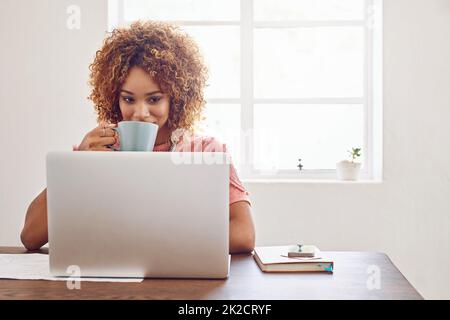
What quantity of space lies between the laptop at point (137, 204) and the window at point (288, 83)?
1.88 m

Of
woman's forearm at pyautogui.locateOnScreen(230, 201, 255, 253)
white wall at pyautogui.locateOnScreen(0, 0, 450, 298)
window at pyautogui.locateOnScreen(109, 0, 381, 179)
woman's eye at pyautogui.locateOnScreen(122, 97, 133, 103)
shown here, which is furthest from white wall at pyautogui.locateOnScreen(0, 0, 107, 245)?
woman's forearm at pyautogui.locateOnScreen(230, 201, 255, 253)

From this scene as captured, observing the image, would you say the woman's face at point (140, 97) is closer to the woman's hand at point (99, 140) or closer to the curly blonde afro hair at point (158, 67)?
the curly blonde afro hair at point (158, 67)

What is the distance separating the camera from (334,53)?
2844mm

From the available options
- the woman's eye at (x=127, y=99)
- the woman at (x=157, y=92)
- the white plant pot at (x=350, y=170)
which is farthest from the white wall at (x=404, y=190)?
the woman's eye at (x=127, y=99)

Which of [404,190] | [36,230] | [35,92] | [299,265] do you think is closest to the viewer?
[299,265]

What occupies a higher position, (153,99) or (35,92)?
(35,92)

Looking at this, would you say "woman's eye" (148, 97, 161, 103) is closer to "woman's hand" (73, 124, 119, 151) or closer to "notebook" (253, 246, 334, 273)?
"woman's hand" (73, 124, 119, 151)

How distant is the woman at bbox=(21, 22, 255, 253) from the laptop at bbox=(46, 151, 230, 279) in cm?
41

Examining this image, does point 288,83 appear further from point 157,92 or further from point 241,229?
point 241,229

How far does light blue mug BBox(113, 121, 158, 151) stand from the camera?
39.1 inches

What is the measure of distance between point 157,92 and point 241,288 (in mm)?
801

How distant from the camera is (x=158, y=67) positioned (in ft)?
5.12

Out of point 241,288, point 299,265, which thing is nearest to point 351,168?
point 299,265

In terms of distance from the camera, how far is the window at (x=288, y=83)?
2.83m
